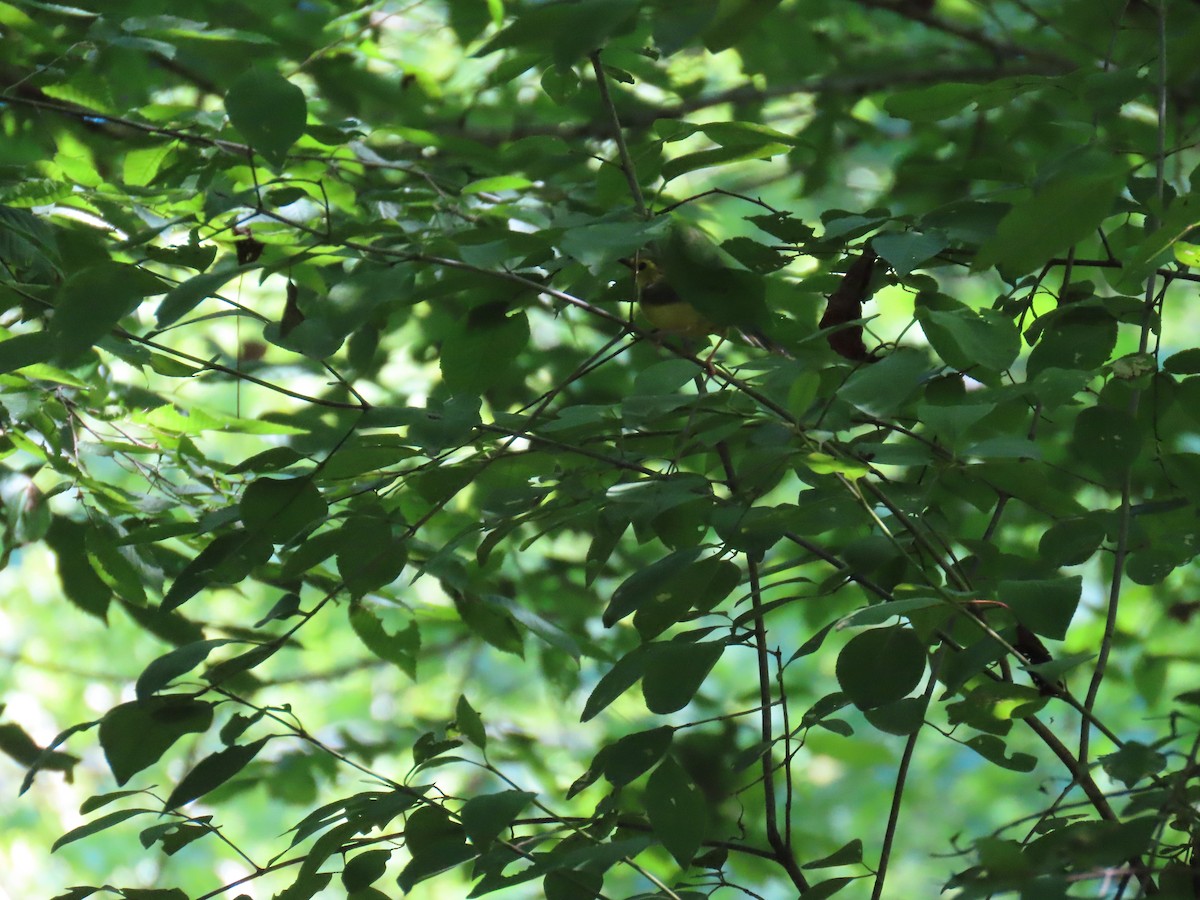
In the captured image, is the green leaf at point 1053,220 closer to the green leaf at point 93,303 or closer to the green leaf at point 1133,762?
the green leaf at point 1133,762

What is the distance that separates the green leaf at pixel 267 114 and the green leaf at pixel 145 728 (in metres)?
0.29

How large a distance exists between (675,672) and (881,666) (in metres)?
0.10

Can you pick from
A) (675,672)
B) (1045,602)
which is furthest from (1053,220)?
(675,672)

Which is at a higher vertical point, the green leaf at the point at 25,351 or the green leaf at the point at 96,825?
the green leaf at the point at 25,351

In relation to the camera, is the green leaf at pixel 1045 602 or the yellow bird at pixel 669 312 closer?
the green leaf at pixel 1045 602

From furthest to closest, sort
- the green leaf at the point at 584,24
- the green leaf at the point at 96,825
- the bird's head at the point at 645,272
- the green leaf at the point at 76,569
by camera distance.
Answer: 1. the green leaf at the point at 76,569
2. the bird's head at the point at 645,272
3. the green leaf at the point at 96,825
4. the green leaf at the point at 584,24

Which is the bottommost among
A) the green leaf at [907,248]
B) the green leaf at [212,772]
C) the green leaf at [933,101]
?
the green leaf at [212,772]

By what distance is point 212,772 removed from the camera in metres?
0.59

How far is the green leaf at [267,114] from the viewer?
544mm

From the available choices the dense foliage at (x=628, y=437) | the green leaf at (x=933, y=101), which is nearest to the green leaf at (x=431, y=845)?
the dense foliage at (x=628, y=437)

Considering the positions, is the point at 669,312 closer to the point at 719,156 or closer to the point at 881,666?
the point at 719,156

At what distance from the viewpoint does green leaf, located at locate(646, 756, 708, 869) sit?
0.56 metres

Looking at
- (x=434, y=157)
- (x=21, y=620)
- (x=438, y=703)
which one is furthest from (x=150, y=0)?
(x=21, y=620)

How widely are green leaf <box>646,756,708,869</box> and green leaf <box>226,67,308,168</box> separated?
0.36m
